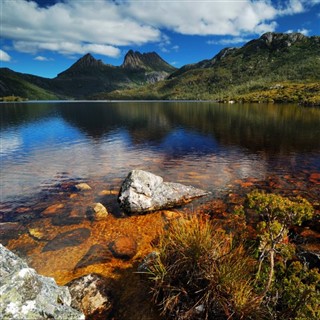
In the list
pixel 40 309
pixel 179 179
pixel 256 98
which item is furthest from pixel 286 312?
pixel 256 98

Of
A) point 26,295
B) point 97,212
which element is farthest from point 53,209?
point 26,295

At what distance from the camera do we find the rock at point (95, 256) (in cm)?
1070

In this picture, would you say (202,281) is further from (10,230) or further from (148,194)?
(10,230)

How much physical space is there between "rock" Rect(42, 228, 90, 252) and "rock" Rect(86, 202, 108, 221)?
4.53ft

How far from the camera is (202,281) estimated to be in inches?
289

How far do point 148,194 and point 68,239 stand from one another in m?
5.69

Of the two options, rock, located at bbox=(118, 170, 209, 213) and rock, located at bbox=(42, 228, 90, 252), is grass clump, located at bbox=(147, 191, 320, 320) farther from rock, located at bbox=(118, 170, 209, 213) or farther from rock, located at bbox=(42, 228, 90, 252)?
rock, located at bbox=(118, 170, 209, 213)

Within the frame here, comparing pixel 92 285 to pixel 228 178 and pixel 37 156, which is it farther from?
pixel 37 156

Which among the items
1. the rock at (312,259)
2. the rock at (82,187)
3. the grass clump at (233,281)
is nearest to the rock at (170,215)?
the grass clump at (233,281)

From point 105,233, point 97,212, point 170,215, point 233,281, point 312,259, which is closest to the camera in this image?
point 233,281

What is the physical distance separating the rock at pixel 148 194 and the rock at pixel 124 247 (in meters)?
2.91

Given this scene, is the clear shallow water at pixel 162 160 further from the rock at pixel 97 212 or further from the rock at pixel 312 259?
the rock at pixel 312 259

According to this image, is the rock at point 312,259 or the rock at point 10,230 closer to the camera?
the rock at point 312,259

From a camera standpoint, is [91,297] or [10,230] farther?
[10,230]
